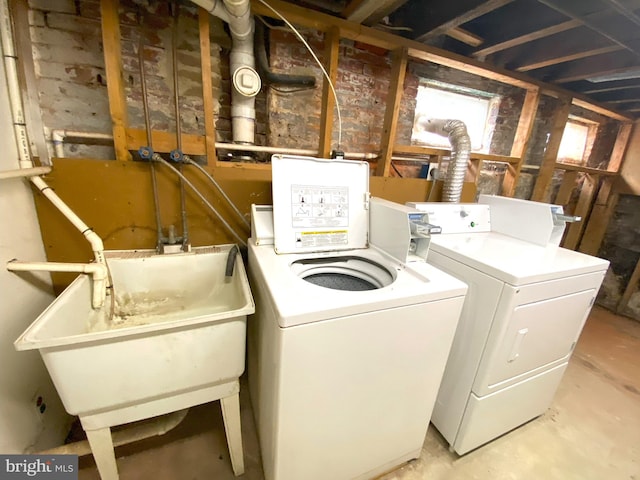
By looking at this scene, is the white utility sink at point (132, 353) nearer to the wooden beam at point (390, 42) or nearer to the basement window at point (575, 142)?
the wooden beam at point (390, 42)

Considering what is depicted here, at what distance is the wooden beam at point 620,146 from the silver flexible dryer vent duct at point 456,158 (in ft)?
9.03

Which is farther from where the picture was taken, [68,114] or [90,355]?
[68,114]

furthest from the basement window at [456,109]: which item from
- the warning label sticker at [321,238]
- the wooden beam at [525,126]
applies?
the warning label sticker at [321,238]

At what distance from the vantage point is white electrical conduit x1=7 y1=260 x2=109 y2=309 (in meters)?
0.95

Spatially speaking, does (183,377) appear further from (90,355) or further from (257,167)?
(257,167)

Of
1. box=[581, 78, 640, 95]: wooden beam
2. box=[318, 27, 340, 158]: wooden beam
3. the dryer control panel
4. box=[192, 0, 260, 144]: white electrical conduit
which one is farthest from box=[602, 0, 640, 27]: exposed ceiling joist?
Result: box=[192, 0, 260, 144]: white electrical conduit

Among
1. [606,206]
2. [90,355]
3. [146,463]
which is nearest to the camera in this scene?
[90,355]

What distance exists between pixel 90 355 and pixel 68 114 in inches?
48.9

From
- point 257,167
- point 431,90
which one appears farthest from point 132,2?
point 431,90

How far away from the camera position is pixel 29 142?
1.06m

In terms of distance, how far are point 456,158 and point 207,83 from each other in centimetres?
159

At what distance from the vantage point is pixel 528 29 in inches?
61.8

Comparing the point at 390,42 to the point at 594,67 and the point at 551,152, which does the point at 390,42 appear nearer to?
the point at 594,67

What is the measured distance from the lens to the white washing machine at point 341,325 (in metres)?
0.83
